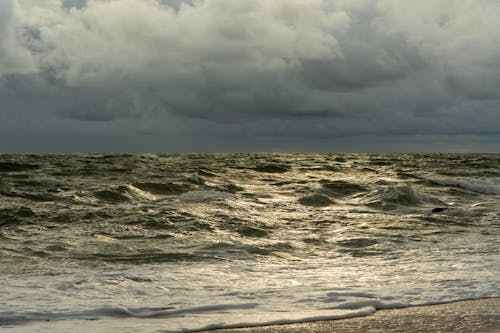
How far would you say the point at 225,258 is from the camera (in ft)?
25.9

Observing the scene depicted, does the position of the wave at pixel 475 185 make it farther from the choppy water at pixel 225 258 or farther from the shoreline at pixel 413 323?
the shoreline at pixel 413 323

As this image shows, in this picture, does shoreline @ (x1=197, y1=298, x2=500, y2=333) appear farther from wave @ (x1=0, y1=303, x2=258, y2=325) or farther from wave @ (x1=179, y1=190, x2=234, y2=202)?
wave @ (x1=179, y1=190, x2=234, y2=202)

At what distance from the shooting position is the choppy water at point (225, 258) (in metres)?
5.04

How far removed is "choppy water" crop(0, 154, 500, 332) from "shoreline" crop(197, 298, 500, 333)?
0.17 metres

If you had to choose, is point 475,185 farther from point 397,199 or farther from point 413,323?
point 413,323

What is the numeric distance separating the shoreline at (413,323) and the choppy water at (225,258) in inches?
6.6

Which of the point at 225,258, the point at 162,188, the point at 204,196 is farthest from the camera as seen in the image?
the point at 162,188

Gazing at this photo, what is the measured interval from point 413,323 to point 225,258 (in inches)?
151

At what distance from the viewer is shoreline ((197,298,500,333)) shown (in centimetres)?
429

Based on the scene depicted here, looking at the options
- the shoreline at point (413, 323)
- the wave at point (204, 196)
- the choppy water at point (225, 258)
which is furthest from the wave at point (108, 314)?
the wave at point (204, 196)

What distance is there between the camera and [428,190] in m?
20.4

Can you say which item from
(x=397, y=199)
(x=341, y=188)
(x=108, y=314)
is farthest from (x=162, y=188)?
(x=108, y=314)

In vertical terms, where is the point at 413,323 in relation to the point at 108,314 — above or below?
above

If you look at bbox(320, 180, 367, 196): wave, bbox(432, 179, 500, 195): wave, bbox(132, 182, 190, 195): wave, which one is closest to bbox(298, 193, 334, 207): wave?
bbox(320, 180, 367, 196): wave
